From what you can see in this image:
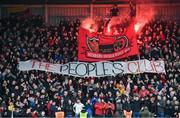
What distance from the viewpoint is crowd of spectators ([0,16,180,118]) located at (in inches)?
1121

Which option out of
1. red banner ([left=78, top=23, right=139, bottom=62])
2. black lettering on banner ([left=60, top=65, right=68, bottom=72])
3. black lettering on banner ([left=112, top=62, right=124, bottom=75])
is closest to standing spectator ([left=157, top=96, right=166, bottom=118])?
black lettering on banner ([left=112, top=62, right=124, bottom=75])

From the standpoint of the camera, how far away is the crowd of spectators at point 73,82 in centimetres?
2848

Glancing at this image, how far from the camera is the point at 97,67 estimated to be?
31.7m

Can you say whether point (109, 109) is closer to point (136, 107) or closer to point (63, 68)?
point (136, 107)

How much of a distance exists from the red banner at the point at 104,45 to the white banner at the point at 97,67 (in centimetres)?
60

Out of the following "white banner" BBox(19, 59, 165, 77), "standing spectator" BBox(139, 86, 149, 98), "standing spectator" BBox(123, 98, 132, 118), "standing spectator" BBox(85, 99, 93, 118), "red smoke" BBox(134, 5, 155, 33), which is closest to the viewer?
"standing spectator" BBox(123, 98, 132, 118)

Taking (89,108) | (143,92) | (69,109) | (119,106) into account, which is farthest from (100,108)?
(143,92)

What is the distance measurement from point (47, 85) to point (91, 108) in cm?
300

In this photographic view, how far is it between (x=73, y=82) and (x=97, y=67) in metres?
1.73

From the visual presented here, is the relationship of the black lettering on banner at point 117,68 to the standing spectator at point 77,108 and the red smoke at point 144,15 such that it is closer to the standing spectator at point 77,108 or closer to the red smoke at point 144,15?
the standing spectator at point 77,108

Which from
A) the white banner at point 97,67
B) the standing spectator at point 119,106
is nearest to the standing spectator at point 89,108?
Answer: the standing spectator at point 119,106

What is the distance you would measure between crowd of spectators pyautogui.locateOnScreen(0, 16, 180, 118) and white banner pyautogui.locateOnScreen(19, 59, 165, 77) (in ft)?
0.85

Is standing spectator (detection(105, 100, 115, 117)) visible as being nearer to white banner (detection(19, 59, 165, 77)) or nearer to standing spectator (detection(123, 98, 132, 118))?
standing spectator (detection(123, 98, 132, 118))

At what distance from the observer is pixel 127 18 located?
37.3 m
